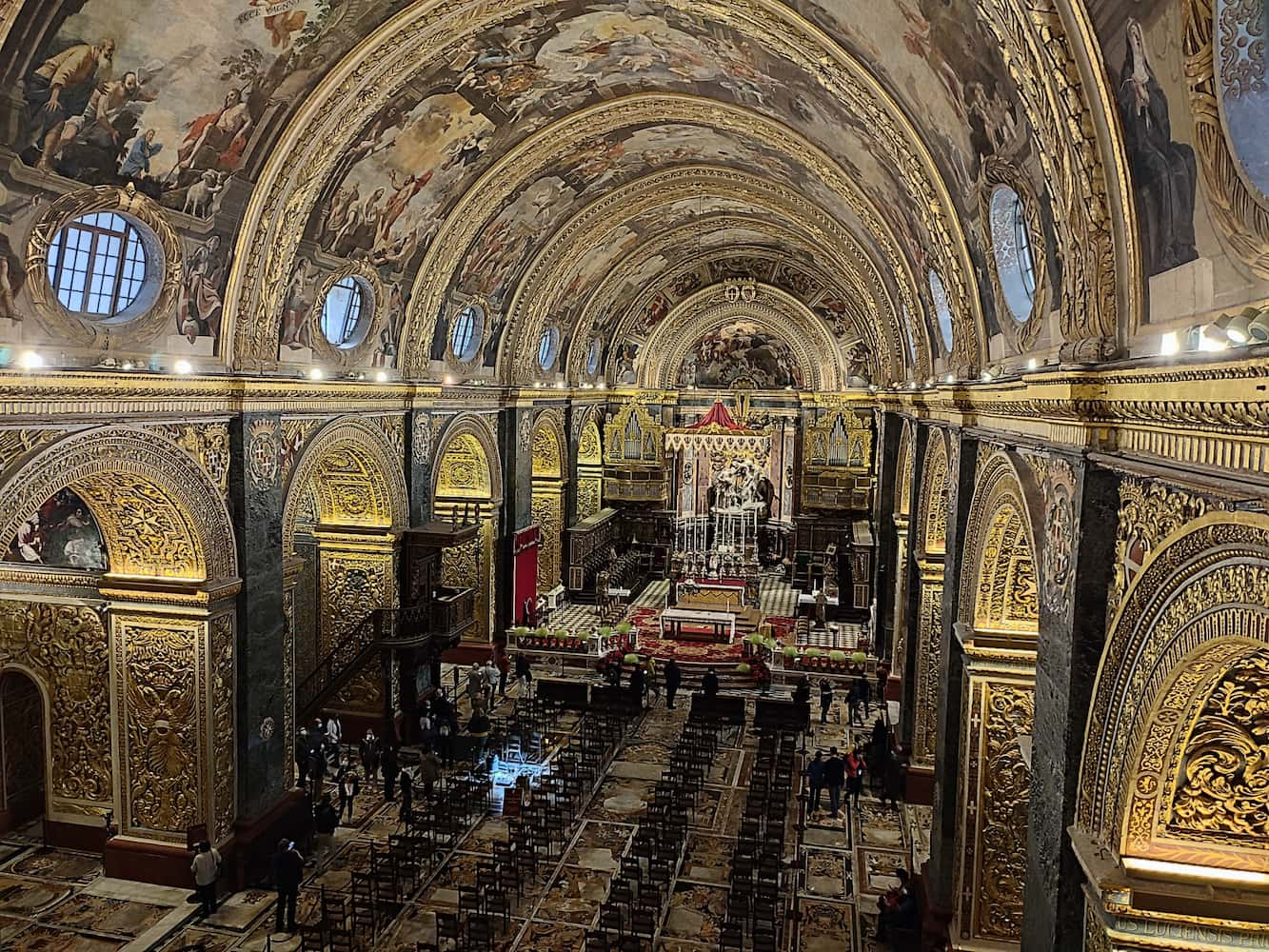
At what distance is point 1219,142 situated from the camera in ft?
15.5

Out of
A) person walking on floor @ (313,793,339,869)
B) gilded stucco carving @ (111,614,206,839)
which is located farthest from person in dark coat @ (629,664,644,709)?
gilded stucco carving @ (111,614,206,839)

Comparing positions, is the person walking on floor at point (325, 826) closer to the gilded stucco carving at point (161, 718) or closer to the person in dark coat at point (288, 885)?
the gilded stucco carving at point (161, 718)

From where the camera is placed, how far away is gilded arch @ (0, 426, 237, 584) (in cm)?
1148

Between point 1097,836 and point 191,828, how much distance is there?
12391 mm

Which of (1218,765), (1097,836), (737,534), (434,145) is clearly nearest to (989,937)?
(1097,836)

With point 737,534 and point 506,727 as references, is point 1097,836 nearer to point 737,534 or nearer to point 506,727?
point 506,727

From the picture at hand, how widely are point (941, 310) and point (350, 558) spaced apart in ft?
41.8

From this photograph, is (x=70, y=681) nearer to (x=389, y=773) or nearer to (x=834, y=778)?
(x=389, y=773)

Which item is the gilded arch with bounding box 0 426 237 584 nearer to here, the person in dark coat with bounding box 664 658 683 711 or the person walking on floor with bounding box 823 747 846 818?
the person walking on floor with bounding box 823 747 846 818

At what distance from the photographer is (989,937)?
10.8 metres

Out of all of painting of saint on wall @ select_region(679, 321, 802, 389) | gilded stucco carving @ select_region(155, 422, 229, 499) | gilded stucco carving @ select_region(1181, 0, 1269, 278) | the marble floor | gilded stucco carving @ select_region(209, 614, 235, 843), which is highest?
painting of saint on wall @ select_region(679, 321, 802, 389)

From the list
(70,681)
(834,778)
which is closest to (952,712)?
(834,778)

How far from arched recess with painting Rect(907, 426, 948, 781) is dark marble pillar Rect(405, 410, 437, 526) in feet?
34.5

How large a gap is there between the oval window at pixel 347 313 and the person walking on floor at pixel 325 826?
27.2ft
